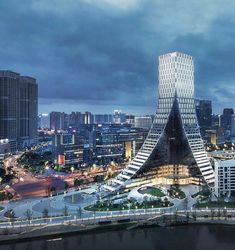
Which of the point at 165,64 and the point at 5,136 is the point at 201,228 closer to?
the point at 165,64

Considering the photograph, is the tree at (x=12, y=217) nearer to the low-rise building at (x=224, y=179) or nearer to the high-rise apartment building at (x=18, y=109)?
the low-rise building at (x=224, y=179)

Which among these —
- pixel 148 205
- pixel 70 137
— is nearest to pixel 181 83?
pixel 148 205

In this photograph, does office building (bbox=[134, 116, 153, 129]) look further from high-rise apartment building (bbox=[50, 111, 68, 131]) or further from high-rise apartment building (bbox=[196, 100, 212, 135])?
high-rise apartment building (bbox=[50, 111, 68, 131])

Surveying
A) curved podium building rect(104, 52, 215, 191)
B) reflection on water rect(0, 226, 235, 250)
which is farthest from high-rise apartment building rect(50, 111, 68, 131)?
reflection on water rect(0, 226, 235, 250)

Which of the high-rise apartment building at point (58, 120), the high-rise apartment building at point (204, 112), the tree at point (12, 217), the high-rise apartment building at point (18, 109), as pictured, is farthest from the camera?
the high-rise apartment building at point (58, 120)

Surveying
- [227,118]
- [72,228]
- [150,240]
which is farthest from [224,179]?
[227,118]

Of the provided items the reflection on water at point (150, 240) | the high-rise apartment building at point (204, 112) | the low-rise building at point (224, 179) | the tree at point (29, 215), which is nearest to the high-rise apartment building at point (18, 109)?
the high-rise apartment building at point (204, 112)

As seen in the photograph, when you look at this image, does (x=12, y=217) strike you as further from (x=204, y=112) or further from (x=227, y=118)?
(x=227, y=118)
